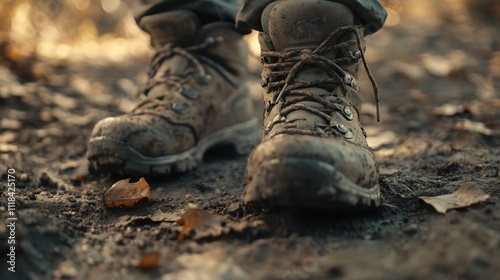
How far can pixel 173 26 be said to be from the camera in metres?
2.27

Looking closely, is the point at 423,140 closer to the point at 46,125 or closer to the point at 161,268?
the point at 161,268

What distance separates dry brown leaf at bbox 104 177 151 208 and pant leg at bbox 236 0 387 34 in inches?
28.4

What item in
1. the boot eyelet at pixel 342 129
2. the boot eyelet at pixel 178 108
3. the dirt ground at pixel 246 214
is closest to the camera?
the dirt ground at pixel 246 214

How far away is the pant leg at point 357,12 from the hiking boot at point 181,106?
0.45 meters

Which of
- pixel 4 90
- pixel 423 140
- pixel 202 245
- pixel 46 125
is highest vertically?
pixel 4 90

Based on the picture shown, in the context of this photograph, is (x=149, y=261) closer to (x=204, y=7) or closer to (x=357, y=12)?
(x=357, y=12)

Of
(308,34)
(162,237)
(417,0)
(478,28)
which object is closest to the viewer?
(162,237)

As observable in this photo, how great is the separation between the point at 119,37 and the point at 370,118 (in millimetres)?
4300

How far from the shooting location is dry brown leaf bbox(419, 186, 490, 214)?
4.75 feet


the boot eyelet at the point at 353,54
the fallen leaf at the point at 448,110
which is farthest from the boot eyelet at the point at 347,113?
the fallen leaf at the point at 448,110

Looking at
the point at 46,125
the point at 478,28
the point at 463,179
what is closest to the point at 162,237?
the point at 463,179

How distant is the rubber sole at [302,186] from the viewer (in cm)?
126

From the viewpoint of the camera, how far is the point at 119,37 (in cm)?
643

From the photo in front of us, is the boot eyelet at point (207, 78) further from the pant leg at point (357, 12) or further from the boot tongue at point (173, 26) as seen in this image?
the pant leg at point (357, 12)
